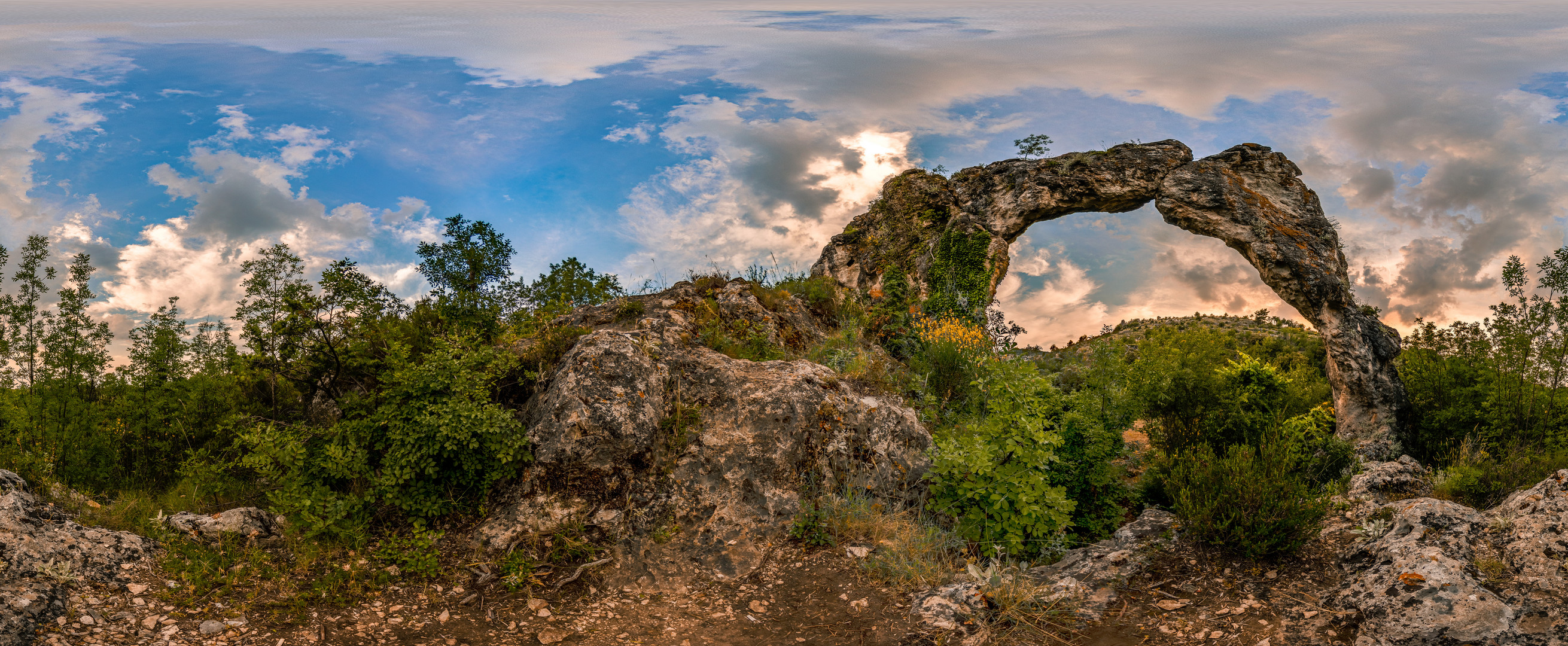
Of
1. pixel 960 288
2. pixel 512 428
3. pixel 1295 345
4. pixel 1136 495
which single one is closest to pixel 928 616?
pixel 512 428

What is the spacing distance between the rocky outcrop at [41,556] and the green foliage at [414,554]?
1.81 m

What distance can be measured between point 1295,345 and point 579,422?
32647 mm

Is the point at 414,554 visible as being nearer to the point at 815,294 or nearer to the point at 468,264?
the point at 468,264

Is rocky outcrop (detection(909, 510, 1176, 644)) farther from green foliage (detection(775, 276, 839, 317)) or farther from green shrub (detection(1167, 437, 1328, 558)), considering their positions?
green foliage (detection(775, 276, 839, 317))

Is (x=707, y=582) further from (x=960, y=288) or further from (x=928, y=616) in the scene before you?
(x=960, y=288)

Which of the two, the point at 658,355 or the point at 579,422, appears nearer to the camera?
the point at 579,422

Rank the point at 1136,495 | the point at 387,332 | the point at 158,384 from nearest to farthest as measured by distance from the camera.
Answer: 1. the point at 387,332
2. the point at 158,384
3. the point at 1136,495

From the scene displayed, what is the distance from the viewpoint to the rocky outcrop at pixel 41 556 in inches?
182

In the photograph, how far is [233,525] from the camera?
618 centimetres

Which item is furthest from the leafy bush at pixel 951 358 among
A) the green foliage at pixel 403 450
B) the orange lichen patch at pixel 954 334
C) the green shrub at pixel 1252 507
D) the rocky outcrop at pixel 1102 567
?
the green foliage at pixel 403 450

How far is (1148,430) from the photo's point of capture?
42.5 feet

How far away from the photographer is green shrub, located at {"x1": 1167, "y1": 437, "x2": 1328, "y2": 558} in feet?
20.2

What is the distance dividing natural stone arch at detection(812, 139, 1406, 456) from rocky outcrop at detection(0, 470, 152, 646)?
531 inches

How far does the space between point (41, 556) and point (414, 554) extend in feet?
8.17
